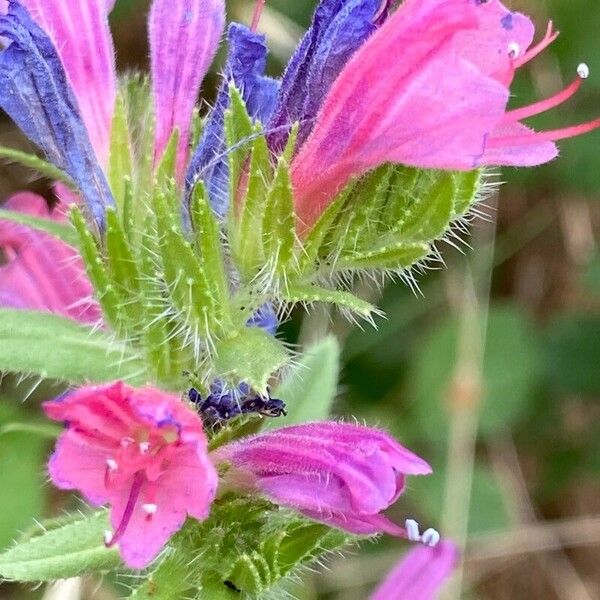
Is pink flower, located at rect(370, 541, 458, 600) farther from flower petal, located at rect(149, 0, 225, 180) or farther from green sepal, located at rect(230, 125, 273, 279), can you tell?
flower petal, located at rect(149, 0, 225, 180)

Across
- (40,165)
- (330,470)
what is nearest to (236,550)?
(330,470)

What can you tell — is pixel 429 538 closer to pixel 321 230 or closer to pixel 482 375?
pixel 321 230

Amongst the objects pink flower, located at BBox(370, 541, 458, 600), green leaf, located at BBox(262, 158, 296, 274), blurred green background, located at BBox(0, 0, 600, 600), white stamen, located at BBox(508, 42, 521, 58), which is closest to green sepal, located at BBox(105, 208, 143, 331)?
green leaf, located at BBox(262, 158, 296, 274)

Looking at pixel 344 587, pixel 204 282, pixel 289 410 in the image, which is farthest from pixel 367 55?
pixel 344 587

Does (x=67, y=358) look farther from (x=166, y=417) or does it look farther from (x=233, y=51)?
(x=233, y=51)

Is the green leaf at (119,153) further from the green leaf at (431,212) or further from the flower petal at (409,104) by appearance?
the green leaf at (431,212)
